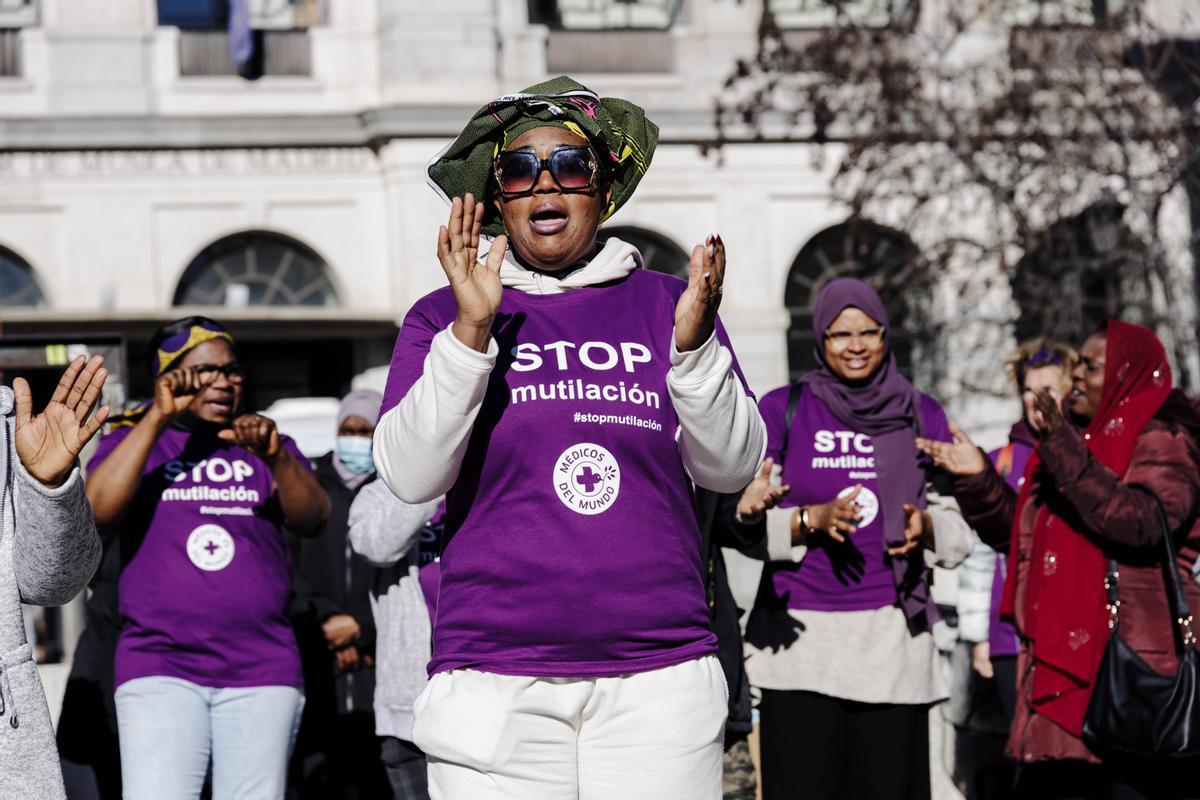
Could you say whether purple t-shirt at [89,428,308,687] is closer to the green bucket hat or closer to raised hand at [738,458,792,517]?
raised hand at [738,458,792,517]

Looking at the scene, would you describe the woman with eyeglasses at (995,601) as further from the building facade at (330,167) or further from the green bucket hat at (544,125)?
the building facade at (330,167)

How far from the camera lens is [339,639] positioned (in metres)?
6.65

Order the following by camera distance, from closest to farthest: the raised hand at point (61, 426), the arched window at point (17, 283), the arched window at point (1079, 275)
→ the raised hand at point (61, 426), the arched window at point (1079, 275), the arched window at point (17, 283)

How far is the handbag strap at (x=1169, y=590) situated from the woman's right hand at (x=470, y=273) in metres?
2.89

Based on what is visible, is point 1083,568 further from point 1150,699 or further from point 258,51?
point 258,51

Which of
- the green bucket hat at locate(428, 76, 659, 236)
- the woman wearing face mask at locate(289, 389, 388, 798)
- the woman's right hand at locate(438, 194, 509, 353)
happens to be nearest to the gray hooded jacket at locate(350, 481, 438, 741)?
the woman wearing face mask at locate(289, 389, 388, 798)

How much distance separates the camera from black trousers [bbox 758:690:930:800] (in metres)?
5.52

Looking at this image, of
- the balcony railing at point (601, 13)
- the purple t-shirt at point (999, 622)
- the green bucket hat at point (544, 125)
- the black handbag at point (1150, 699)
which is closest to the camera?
the green bucket hat at point (544, 125)

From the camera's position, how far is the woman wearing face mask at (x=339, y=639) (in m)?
6.69

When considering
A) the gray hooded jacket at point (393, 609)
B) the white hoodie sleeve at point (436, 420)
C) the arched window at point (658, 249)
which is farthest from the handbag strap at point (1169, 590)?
the arched window at point (658, 249)

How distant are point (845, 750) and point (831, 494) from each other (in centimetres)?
83

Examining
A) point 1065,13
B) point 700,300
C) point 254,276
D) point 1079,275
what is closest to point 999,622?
point 700,300

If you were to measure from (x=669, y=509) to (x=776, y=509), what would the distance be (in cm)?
211

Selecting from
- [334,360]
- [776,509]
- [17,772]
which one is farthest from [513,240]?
[334,360]
